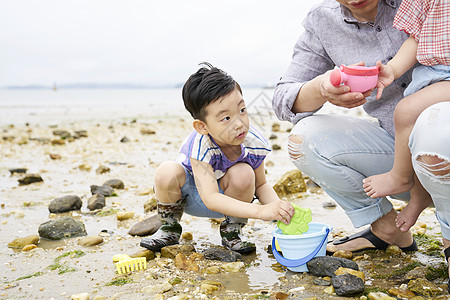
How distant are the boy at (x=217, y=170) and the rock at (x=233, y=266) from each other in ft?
0.81

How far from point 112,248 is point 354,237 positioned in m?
1.58

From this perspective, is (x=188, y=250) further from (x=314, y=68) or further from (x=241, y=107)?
(x=314, y=68)

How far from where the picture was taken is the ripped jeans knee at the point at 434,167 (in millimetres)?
1979

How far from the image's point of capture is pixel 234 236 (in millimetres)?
2914

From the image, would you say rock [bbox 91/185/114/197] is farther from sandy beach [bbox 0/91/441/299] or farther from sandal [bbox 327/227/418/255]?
sandal [bbox 327/227/418/255]

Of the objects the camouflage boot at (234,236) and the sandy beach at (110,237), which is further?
the camouflage boot at (234,236)

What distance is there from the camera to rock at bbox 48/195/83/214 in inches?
151

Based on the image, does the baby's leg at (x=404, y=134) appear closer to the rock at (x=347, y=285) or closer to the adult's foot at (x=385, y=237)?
the adult's foot at (x=385, y=237)

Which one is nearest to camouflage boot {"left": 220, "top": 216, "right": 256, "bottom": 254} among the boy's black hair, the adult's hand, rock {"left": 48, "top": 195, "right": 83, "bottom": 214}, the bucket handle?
the bucket handle

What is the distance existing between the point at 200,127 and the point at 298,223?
33.7 inches

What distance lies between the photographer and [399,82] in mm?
2648

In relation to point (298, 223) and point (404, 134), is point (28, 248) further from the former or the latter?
point (404, 134)

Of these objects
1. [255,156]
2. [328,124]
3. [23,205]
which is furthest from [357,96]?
[23,205]

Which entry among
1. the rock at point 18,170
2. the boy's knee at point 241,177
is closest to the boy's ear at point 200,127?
the boy's knee at point 241,177
